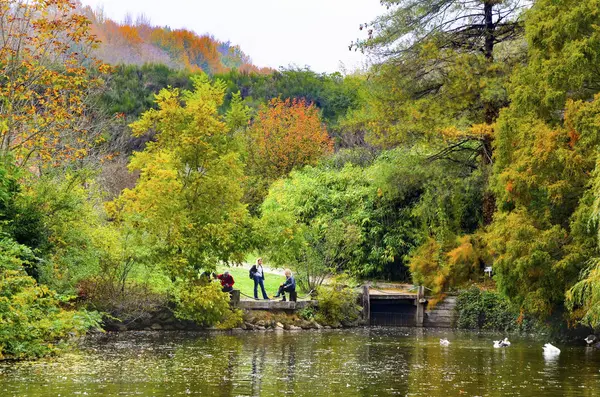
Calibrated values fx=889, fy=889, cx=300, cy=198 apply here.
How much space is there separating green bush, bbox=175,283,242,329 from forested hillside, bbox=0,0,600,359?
0.22 feet

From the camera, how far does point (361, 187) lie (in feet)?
119

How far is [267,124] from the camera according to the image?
151ft

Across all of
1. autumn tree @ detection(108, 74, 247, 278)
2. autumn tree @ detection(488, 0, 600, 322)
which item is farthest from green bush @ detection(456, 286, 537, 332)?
autumn tree @ detection(108, 74, 247, 278)

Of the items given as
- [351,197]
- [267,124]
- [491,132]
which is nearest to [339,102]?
[267,124]

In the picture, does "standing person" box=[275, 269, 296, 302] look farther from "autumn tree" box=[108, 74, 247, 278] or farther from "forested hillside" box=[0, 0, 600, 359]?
"autumn tree" box=[108, 74, 247, 278]

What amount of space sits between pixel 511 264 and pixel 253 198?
21959 mm

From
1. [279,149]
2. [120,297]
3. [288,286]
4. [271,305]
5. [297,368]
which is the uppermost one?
[279,149]

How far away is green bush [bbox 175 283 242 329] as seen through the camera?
25469 mm

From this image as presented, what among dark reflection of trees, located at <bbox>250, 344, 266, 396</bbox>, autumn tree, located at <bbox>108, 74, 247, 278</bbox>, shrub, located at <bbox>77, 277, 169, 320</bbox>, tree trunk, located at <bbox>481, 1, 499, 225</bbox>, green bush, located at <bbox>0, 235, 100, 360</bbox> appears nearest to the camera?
dark reflection of trees, located at <bbox>250, 344, 266, 396</bbox>

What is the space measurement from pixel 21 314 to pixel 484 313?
17.3 meters

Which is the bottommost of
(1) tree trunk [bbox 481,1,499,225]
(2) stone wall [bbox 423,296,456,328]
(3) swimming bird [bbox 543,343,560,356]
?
(3) swimming bird [bbox 543,343,560,356]

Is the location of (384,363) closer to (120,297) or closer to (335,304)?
(120,297)

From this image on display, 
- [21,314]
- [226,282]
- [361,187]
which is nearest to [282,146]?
[361,187]

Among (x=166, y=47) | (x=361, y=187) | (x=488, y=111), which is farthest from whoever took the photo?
(x=166, y=47)
